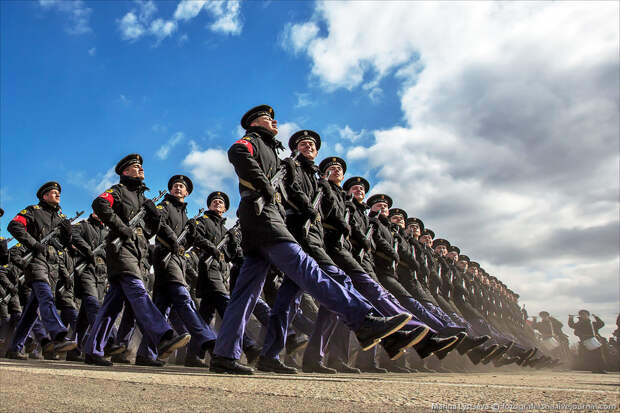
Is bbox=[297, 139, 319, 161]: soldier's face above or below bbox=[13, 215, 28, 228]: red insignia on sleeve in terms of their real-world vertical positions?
above

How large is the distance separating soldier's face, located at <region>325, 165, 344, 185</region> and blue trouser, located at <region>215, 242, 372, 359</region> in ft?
9.09

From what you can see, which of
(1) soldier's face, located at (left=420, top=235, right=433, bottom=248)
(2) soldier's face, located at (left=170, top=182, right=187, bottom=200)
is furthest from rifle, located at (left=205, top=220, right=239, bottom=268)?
(1) soldier's face, located at (left=420, top=235, right=433, bottom=248)

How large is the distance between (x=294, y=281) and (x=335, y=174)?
325cm

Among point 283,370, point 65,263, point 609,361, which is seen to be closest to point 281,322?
point 283,370

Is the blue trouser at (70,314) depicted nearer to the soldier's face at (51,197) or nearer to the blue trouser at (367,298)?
the soldier's face at (51,197)

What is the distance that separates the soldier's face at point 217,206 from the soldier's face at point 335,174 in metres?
1.76

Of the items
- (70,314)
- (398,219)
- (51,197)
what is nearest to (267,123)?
(51,197)

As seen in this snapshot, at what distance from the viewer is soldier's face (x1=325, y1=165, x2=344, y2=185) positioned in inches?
262

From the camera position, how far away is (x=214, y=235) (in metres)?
7.01

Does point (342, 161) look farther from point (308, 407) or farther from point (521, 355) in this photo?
point (521, 355)

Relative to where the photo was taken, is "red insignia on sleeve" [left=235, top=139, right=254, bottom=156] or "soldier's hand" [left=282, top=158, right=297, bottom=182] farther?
"soldier's hand" [left=282, top=158, right=297, bottom=182]

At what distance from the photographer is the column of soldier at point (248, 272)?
3916mm

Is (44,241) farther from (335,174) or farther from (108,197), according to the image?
(335,174)

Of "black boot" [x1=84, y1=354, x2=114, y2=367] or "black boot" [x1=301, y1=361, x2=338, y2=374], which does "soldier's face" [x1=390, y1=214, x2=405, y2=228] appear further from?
"black boot" [x1=84, y1=354, x2=114, y2=367]
